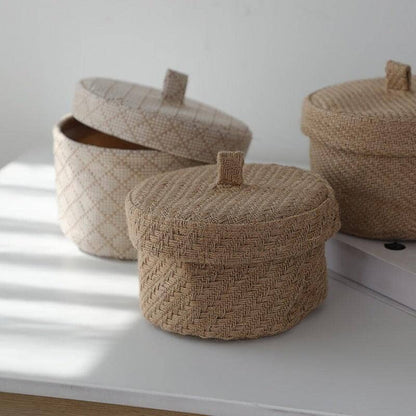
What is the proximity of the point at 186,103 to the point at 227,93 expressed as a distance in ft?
1.17

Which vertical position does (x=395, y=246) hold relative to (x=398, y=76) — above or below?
below

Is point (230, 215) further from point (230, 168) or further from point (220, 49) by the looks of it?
point (220, 49)

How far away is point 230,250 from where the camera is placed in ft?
2.90

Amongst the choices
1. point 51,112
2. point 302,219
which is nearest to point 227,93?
point 51,112

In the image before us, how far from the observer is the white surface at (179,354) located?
0.84 meters

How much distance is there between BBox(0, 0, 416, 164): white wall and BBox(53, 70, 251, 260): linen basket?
0.37 metres

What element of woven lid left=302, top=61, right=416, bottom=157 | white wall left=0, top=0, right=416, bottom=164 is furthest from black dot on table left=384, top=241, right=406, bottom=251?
white wall left=0, top=0, right=416, bottom=164

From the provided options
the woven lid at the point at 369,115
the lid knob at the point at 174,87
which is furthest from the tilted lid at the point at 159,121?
the woven lid at the point at 369,115

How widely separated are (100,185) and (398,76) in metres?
0.38

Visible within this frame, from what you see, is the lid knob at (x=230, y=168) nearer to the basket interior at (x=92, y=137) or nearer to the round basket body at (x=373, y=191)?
the round basket body at (x=373, y=191)

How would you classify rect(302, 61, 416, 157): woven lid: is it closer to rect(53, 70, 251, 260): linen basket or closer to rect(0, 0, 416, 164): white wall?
rect(53, 70, 251, 260): linen basket

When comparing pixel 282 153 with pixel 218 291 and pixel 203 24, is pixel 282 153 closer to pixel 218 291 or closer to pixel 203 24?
pixel 203 24

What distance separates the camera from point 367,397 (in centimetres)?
85

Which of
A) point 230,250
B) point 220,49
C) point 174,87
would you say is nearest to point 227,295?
point 230,250
